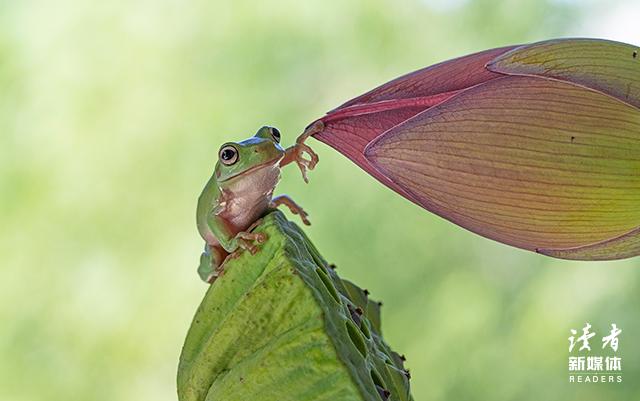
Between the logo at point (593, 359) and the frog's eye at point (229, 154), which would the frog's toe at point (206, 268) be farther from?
the logo at point (593, 359)

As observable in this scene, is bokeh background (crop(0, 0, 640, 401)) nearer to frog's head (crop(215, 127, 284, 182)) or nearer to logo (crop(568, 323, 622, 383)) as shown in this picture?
logo (crop(568, 323, 622, 383))

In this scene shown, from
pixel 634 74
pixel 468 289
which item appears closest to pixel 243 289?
pixel 634 74

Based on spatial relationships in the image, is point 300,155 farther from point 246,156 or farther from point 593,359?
point 593,359

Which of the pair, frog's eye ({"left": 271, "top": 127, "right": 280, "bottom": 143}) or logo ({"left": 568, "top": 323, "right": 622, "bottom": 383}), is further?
logo ({"left": 568, "top": 323, "right": 622, "bottom": 383})

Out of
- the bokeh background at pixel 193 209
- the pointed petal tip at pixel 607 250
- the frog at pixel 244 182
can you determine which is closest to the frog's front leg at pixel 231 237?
the frog at pixel 244 182

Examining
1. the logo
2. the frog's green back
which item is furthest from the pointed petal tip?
the logo

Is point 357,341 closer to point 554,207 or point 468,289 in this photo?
point 554,207

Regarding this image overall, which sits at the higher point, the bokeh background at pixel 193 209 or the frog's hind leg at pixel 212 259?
the bokeh background at pixel 193 209

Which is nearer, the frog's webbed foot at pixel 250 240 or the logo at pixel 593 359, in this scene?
the frog's webbed foot at pixel 250 240
